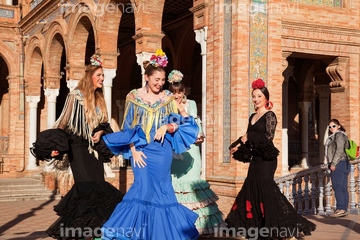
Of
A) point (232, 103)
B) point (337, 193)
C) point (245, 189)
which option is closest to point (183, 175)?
point (245, 189)

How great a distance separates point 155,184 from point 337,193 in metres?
4.57

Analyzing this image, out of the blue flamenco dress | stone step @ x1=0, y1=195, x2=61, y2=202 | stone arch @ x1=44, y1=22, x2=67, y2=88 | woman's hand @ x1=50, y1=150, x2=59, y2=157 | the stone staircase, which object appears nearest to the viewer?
the blue flamenco dress

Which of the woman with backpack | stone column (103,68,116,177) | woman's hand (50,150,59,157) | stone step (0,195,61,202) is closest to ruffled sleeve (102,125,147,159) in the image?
woman's hand (50,150,59,157)

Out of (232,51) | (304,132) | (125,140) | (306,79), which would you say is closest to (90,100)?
(125,140)

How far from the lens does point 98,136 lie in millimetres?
4879

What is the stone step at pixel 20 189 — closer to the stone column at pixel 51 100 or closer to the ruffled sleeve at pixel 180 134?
the stone column at pixel 51 100

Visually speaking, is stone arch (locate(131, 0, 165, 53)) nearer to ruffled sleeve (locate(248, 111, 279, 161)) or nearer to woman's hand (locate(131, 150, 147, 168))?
ruffled sleeve (locate(248, 111, 279, 161))

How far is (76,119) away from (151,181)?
1.00 m

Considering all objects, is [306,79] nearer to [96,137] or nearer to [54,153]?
[96,137]

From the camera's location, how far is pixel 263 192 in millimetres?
5367

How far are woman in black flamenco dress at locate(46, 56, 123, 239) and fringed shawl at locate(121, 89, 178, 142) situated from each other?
1.41 ft

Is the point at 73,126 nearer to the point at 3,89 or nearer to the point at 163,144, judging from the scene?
the point at 163,144

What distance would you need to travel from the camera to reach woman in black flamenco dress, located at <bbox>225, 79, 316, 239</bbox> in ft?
17.4

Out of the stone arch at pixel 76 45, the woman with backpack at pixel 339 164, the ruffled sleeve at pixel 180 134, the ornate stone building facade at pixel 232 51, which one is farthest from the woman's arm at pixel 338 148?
the stone arch at pixel 76 45
